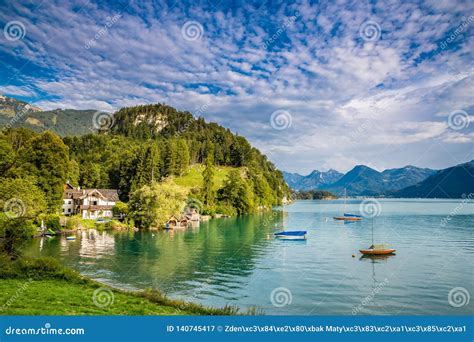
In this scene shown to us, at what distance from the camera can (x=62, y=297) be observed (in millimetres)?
18109

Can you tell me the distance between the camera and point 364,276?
35.1m

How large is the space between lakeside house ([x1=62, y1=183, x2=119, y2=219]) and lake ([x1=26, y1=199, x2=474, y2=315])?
81.4 feet

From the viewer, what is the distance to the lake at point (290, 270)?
26.3 meters

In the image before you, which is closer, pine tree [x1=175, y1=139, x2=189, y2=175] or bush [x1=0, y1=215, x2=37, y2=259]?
bush [x1=0, y1=215, x2=37, y2=259]

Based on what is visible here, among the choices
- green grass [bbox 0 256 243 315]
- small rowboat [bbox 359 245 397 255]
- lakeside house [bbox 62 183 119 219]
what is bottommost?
small rowboat [bbox 359 245 397 255]

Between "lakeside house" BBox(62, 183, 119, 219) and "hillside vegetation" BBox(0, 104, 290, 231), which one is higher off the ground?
"hillside vegetation" BBox(0, 104, 290, 231)

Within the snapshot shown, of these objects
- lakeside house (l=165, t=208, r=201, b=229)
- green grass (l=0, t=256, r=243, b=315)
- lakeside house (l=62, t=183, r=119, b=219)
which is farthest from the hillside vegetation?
green grass (l=0, t=256, r=243, b=315)

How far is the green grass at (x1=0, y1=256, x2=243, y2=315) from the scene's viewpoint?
1577 centimetres

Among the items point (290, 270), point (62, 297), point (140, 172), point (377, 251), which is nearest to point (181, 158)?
point (140, 172)

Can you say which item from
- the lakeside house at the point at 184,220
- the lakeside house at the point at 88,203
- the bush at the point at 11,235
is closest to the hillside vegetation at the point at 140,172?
the bush at the point at 11,235

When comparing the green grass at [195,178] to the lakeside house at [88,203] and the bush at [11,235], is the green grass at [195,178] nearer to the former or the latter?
the lakeside house at [88,203]

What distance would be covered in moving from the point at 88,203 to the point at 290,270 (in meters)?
68.9

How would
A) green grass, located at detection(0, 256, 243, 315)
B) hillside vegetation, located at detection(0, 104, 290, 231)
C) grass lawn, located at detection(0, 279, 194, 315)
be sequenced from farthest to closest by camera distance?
hillside vegetation, located at detection(0, 104, 290, 231)
green grass, located at detection(0, 256, 243, 315)
grass lawn, located at detection(0, 279, 194, 315)

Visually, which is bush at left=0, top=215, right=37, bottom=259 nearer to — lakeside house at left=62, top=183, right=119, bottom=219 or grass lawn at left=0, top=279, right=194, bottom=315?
grass lawn at left=0, top=279, right=194, bottom=315
